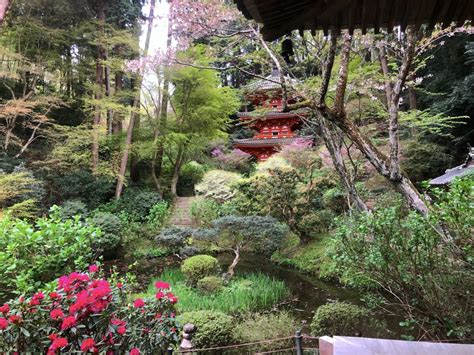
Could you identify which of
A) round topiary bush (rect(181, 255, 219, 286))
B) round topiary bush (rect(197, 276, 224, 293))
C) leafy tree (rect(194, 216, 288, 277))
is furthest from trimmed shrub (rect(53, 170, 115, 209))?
round topiary bush (rect(197, 276, 224, 293))

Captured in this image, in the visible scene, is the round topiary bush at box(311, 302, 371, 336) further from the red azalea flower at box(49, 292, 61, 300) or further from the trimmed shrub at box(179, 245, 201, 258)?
the trimmed shrub at box(179, 245, 201, 258)

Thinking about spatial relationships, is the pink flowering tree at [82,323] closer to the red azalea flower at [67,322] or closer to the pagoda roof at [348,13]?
the red azalea flower at [67,322]

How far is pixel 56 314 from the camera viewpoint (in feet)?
6.35

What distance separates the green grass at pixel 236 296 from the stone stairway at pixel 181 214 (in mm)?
4594

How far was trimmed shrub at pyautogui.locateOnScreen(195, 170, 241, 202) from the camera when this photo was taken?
38.8 feet

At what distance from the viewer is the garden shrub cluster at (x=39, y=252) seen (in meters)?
3.39

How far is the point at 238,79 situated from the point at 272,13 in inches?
891

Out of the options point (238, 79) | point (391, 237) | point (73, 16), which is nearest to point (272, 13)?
point (391, 237)

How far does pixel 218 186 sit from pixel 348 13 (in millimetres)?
10514

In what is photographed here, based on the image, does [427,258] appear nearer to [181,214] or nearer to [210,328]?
[210,328]

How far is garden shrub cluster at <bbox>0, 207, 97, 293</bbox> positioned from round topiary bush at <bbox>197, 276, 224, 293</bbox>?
110 inches

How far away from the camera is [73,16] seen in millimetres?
12805

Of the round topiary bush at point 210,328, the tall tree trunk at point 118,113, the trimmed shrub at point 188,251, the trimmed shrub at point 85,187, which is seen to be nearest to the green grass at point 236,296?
the round topiary bush at point 210,328

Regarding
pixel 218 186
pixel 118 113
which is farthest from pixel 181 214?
pixel 118 113
